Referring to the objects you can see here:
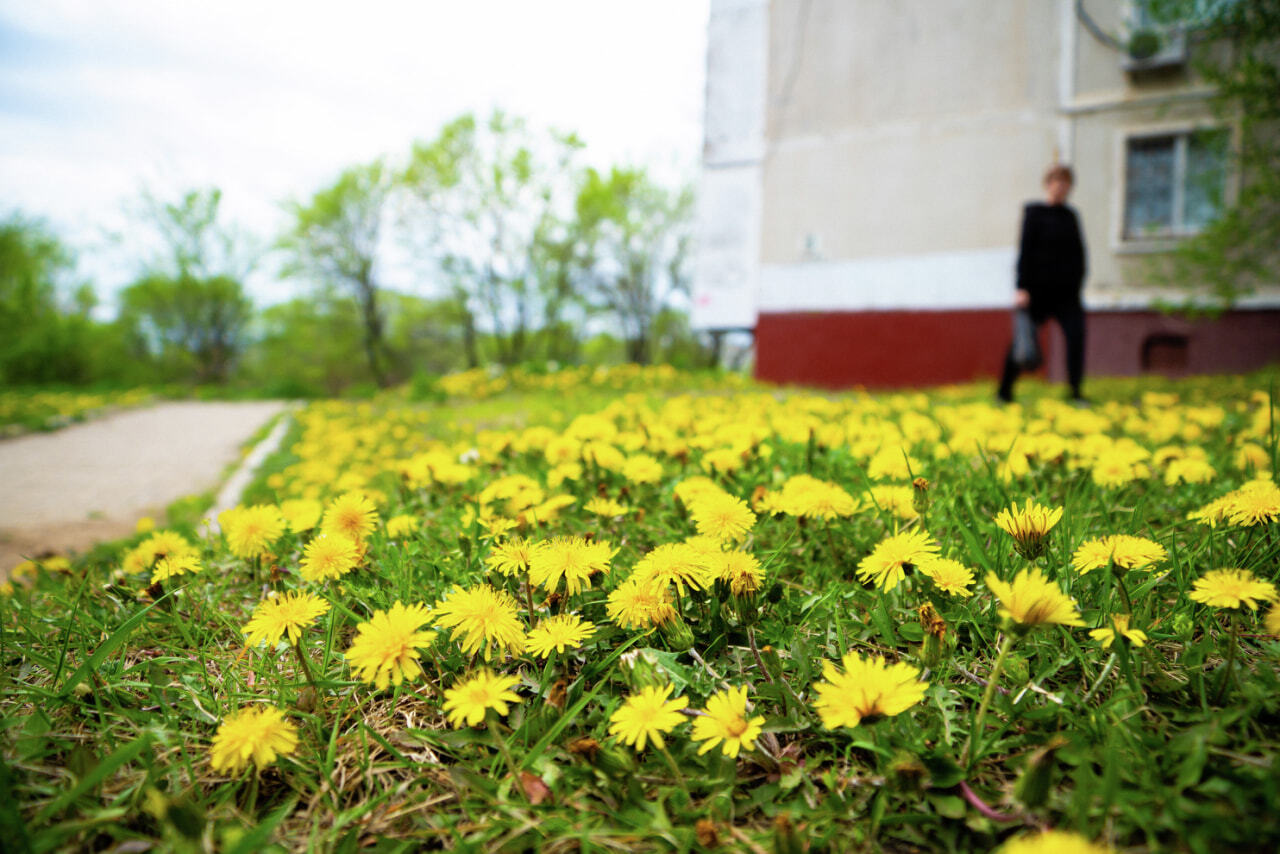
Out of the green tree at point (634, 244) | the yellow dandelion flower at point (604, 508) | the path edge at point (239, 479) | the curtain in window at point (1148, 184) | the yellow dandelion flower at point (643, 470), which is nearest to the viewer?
the yellow dandelion flower at point (604, 508)

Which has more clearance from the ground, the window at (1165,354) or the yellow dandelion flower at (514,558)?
the window at (1165,354)

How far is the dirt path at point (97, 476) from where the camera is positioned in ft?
10.3

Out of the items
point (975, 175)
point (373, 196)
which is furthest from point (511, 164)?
point (975, 175)

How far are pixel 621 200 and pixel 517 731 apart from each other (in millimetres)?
21049

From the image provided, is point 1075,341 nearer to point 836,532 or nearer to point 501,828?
point 836,532

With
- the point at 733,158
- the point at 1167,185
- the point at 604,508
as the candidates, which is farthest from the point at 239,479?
the point at 1167,185

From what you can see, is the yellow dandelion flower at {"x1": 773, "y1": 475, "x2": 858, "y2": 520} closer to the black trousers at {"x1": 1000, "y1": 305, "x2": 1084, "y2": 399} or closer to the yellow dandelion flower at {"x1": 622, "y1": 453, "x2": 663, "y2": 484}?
the yellow dandelion flower at {"x1": 622, "y1": 453, "x2": 663, "y2": 484}

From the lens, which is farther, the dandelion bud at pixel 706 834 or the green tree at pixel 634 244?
the green tree at pixel 634 244

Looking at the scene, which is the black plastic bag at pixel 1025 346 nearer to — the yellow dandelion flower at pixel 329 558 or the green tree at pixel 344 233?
the yellow dandelion flower at pixel 329 558

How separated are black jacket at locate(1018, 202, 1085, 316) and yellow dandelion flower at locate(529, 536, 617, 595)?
14.5 ft

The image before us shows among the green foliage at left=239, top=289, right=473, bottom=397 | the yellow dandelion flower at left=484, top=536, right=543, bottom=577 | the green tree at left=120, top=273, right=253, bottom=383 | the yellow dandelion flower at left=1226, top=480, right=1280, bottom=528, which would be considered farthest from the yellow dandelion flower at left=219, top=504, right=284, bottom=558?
the green tree at left=120, top=273, right=253, bottom=383

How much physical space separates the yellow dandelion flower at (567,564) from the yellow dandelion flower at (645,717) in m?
0.21

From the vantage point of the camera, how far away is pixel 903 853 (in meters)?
0.62

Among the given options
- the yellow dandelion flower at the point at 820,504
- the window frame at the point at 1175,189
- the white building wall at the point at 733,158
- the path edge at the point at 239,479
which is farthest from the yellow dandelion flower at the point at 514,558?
the window frame at the point at 1175,189
